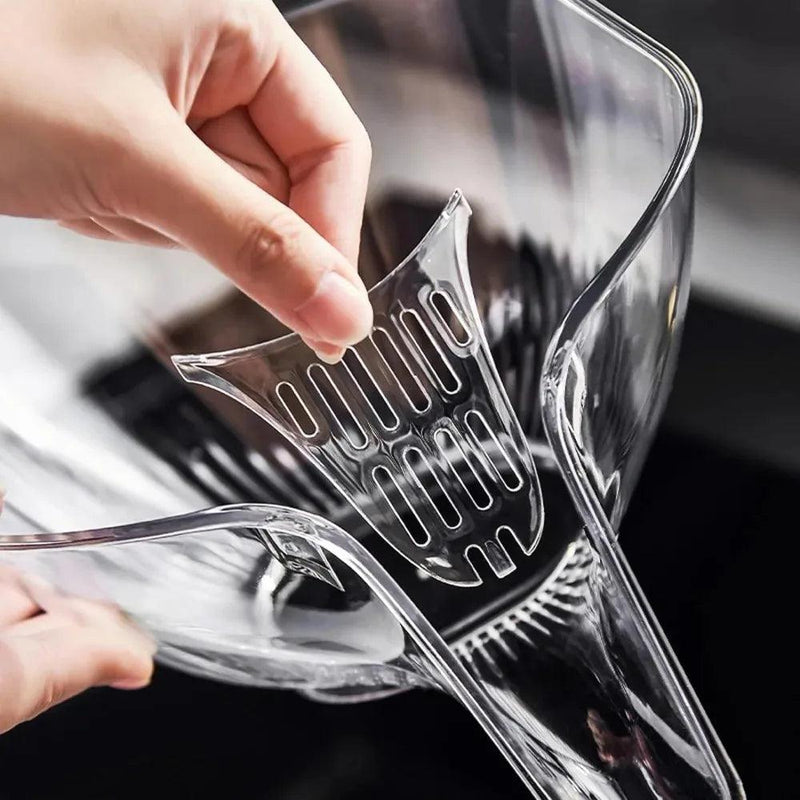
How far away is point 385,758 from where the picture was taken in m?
0.50

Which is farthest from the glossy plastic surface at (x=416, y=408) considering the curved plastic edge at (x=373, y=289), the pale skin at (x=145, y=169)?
the pale skin at (x=145, y=169)

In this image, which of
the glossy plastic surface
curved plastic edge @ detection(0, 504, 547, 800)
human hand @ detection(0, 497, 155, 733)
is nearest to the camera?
curved plastic edge @ detection(0, 504, 547, 800)

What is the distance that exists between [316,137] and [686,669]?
290 mm

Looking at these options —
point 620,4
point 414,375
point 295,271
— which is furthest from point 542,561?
point 620,4

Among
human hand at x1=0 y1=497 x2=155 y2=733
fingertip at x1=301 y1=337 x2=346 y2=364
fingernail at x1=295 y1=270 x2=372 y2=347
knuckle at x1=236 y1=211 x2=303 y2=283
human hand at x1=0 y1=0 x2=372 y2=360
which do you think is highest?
human hand at x1=0 y1=0 x2=372 y2=360

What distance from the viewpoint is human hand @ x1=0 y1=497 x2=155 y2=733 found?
47cm

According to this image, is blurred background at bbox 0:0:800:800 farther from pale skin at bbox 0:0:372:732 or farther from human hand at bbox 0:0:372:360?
human hand at bbox 0:0:372:360

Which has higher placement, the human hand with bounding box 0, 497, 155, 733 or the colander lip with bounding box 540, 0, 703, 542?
the colander lip with bounding box 540, 0, 703, 542

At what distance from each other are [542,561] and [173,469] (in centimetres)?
21

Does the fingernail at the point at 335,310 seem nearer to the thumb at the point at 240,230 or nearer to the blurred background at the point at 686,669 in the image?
the thumb at the point at 240,230

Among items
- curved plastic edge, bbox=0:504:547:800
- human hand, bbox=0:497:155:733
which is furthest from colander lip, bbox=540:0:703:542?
human hand, bbox=0:497:155:733

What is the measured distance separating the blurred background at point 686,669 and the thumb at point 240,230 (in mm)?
202

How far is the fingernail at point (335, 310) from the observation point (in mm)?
413

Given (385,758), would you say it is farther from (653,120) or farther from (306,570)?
(653,120)
